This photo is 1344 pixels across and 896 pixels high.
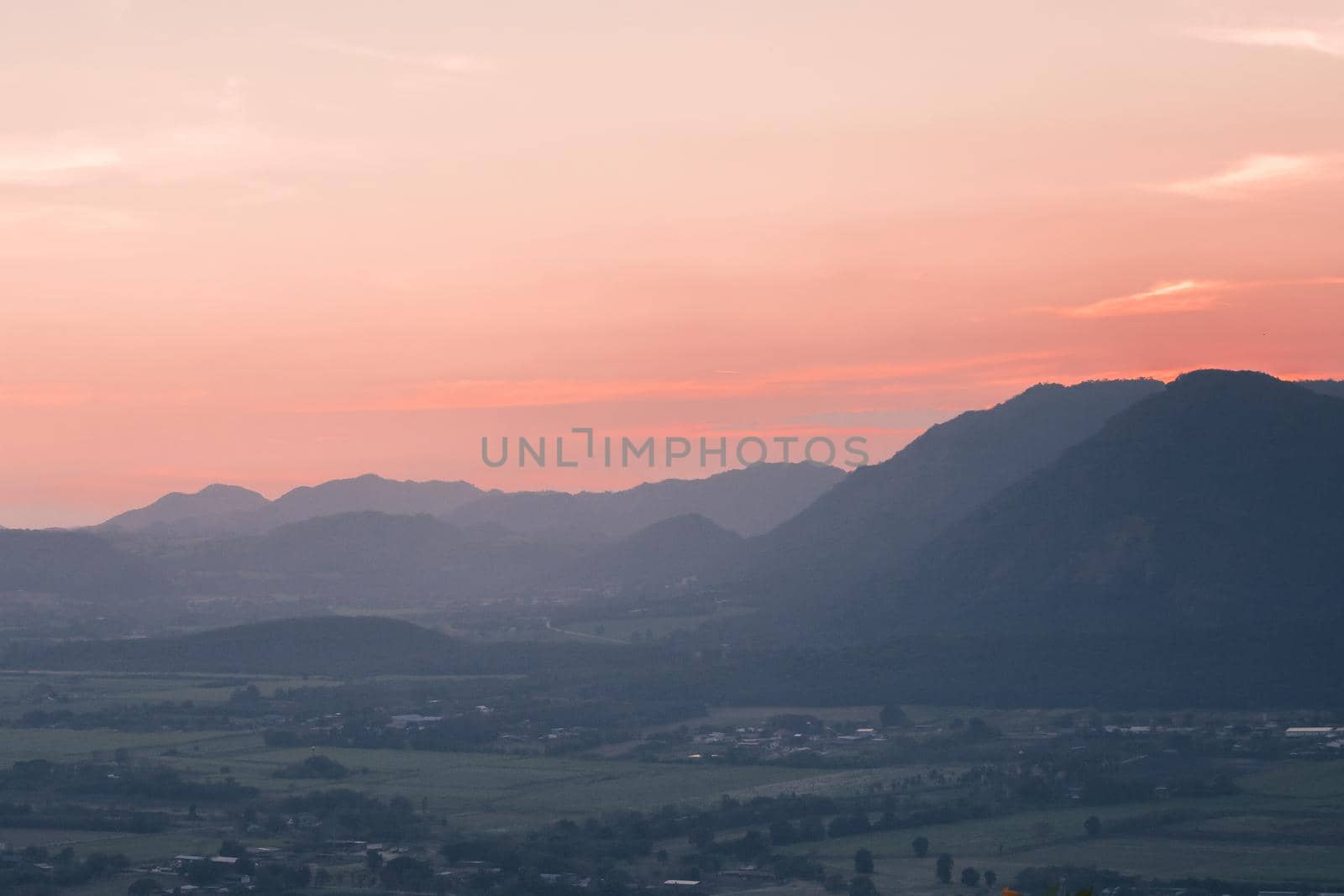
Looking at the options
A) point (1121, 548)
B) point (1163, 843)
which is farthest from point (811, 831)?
point (1121, 548)

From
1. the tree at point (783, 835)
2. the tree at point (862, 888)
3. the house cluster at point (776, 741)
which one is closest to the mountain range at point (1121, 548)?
the house cluster at point (776, 741)

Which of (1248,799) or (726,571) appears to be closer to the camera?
(1248,799)

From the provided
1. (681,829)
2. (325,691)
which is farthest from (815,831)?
(325,691)

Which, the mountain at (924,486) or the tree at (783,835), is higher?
the mountain at (924,486)

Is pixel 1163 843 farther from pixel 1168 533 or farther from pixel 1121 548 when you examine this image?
pixel 1121 548

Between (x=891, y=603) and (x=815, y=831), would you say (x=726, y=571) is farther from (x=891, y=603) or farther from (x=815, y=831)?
(x=815, y=831)

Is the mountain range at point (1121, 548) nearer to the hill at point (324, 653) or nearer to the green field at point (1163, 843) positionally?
the hill at point (324, 653)

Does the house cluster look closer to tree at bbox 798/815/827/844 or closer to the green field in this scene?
tree at bbox 798/815/827/844

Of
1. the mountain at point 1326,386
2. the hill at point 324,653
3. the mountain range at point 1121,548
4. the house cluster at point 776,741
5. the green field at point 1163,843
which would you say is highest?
the mountain at point 1326,386
